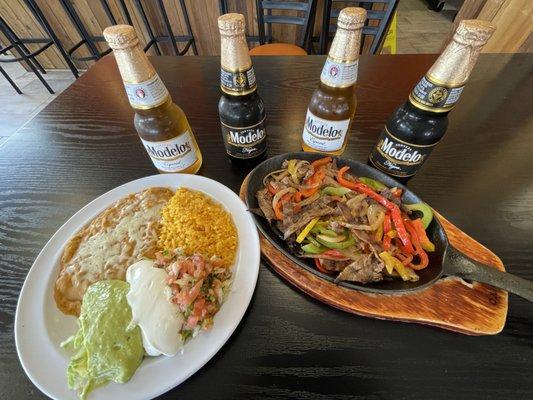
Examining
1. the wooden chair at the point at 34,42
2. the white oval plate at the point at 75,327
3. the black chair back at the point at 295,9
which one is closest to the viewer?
the white oval plate at the point at 75,327

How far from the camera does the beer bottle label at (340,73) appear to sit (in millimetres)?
701

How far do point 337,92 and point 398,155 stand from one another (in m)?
0.25

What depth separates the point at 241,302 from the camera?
0.60 meters

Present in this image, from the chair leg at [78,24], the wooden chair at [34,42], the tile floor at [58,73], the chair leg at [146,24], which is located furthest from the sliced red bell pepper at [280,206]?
the wooden chair at [34,42]

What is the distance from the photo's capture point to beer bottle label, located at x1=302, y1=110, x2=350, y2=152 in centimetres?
78

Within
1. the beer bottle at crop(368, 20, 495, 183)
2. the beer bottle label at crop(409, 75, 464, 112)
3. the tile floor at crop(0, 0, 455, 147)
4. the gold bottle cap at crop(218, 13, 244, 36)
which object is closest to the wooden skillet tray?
the beer bottle at crop(368, 20, 495, 183)

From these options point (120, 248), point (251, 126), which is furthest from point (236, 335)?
point (251, 126)

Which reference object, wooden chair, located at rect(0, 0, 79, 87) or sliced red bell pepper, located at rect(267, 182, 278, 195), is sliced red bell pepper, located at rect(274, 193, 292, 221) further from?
wooden chair, located at rect(0, 0, 79, 87)

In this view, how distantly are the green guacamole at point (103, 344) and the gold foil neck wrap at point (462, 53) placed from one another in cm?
90

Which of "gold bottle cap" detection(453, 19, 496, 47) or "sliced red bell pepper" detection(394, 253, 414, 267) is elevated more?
"gold bottle cap" detection(453, 19, 496, 47)

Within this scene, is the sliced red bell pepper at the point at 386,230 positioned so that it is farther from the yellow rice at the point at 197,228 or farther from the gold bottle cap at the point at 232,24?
the gold bottle cap at the point at 232,24

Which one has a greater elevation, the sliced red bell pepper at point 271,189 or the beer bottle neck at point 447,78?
the beer bottle neck at point 447,78

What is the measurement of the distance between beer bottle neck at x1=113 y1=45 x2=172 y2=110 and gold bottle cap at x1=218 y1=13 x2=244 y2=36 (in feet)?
0.68

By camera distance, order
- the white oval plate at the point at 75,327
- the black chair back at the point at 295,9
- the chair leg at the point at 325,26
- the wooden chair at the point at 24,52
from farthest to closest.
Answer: the wooden chair at the point at 24,52 → the chair leg at the point at 325,26 → the black chair back at the point at 295,9 → the white oval plate at the point at 75,327
